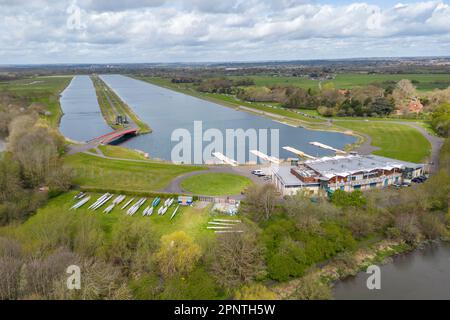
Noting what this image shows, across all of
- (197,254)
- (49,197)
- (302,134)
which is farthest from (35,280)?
(302,134)

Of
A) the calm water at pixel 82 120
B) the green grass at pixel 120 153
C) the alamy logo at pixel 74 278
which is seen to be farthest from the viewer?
the calm water at pixel 82 120

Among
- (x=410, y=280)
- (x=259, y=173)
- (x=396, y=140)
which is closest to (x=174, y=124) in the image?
(x=259, y=173)

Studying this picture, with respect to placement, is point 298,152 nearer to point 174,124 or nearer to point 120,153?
point 120,153

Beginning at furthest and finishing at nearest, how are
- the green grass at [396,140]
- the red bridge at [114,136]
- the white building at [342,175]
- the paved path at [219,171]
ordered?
1. the red bridge at [114,136]
2. the green grass at [396,140]
3. the paved path at [219,171]
4. the white building at [342,175]

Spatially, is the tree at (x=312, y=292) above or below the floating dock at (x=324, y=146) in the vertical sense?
below

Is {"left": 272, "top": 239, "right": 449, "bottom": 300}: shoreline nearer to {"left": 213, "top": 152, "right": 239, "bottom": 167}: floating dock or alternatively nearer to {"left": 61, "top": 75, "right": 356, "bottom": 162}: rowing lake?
{"left": 213, "top": 152, "right": 239, "bottom": 167}: floating dock

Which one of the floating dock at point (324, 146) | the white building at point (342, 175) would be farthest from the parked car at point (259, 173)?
the floating dock at point (324, 146)

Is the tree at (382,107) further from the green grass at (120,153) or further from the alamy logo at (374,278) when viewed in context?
the alamy logo at (374,278)
